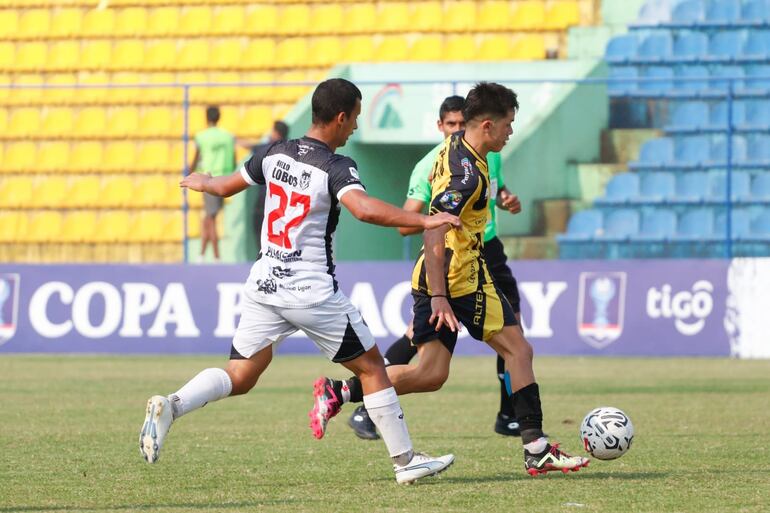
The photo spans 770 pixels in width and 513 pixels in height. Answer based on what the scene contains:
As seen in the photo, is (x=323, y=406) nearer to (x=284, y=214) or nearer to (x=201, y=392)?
(x=201, y=392)

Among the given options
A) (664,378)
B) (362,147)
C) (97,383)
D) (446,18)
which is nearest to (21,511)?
(97,383)

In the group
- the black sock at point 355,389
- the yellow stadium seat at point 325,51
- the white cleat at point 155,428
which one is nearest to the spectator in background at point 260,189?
the yellow stadium seat at point 325,51

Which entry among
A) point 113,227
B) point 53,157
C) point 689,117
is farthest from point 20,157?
point 689,117

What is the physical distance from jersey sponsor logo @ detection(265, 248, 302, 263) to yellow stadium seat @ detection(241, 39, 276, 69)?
16.1m

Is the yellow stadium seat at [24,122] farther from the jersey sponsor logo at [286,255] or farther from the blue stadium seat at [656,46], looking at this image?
the jersey sponsor logo at [286,255]

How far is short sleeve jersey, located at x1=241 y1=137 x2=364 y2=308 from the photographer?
22.1 ft

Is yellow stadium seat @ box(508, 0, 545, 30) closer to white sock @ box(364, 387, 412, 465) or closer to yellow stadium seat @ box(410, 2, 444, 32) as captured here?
yellow stadium seat @ box(410, 2, 444, 32)

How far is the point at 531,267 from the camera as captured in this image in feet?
55.6

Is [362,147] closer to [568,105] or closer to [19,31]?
[568,105]

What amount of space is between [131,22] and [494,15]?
615cm

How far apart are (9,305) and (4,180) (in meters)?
4.06

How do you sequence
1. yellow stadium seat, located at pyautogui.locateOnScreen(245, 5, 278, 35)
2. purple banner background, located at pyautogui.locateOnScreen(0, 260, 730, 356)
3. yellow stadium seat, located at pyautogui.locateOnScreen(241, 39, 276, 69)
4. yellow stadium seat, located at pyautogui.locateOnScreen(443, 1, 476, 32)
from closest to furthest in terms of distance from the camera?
purple banner background, located at pyautogui.locateOnScreen(0, 260, 730, 356) < yellow stadium seat, located at pyautogui.locateOnScreen(443, 1, 476, 32) < yellow stadium seat, located at pyautogui.locateOnScreen(241, 39, 276, 69) < yellow stadium seat, located at pyautogui.locateOnScreen(245, 5, 278, 35)

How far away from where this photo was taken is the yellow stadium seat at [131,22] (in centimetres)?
2384

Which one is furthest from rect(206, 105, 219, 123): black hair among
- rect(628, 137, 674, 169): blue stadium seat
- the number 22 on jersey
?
the number 22 on jersey
